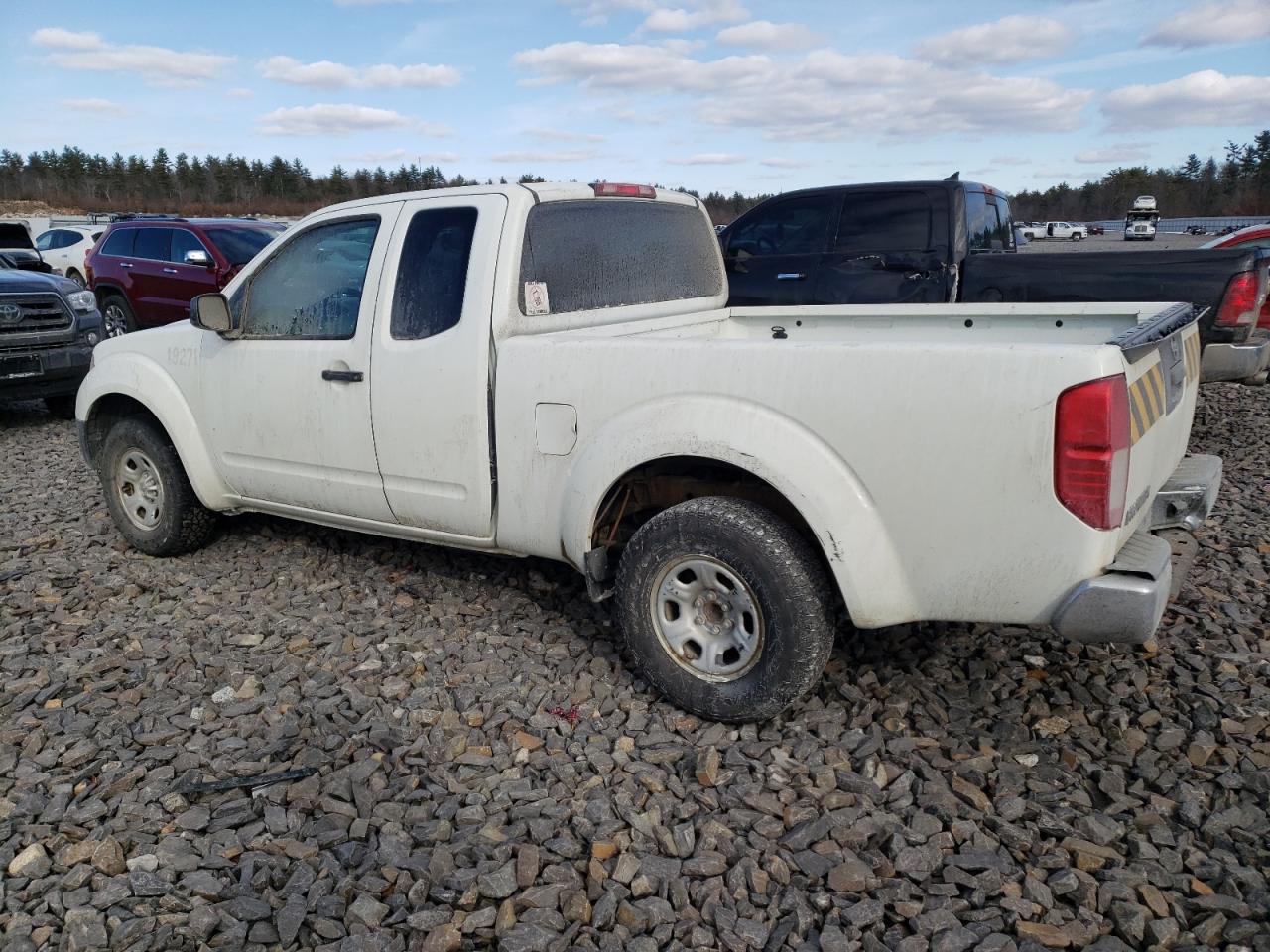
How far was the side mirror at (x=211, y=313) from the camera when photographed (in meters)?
4.22

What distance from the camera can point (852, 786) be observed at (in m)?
2.94

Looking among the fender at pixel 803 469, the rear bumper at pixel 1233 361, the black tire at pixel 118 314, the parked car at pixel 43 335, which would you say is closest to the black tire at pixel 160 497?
the fender at pixel 803 469

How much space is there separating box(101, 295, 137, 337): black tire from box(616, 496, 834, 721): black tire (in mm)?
11556

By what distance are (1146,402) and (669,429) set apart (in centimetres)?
148

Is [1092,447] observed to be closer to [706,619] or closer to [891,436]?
[891,436]

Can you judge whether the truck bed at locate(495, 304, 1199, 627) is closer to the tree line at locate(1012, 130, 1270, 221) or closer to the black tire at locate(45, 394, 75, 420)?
the black tire at locate(45, 394, 75, 420)

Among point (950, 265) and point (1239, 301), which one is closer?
point (1239, 301)

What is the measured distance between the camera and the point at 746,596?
3.13 m

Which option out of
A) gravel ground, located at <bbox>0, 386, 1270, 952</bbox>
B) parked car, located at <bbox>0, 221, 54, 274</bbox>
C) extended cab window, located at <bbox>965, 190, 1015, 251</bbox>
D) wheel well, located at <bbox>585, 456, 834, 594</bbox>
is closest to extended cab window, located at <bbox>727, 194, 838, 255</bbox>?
extended cab window, located at <bbox>965, 190, 1015, 251</bbox>

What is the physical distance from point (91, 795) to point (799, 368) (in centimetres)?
263

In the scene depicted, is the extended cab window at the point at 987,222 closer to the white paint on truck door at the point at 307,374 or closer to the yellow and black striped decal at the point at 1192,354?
the yellow and black striped decal at the point at 1192,354

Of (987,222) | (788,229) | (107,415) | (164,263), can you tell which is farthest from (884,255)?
(164,263)

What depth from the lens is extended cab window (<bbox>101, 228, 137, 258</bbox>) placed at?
12.5 meters

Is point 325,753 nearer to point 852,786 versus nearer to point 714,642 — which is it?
point 714,642
